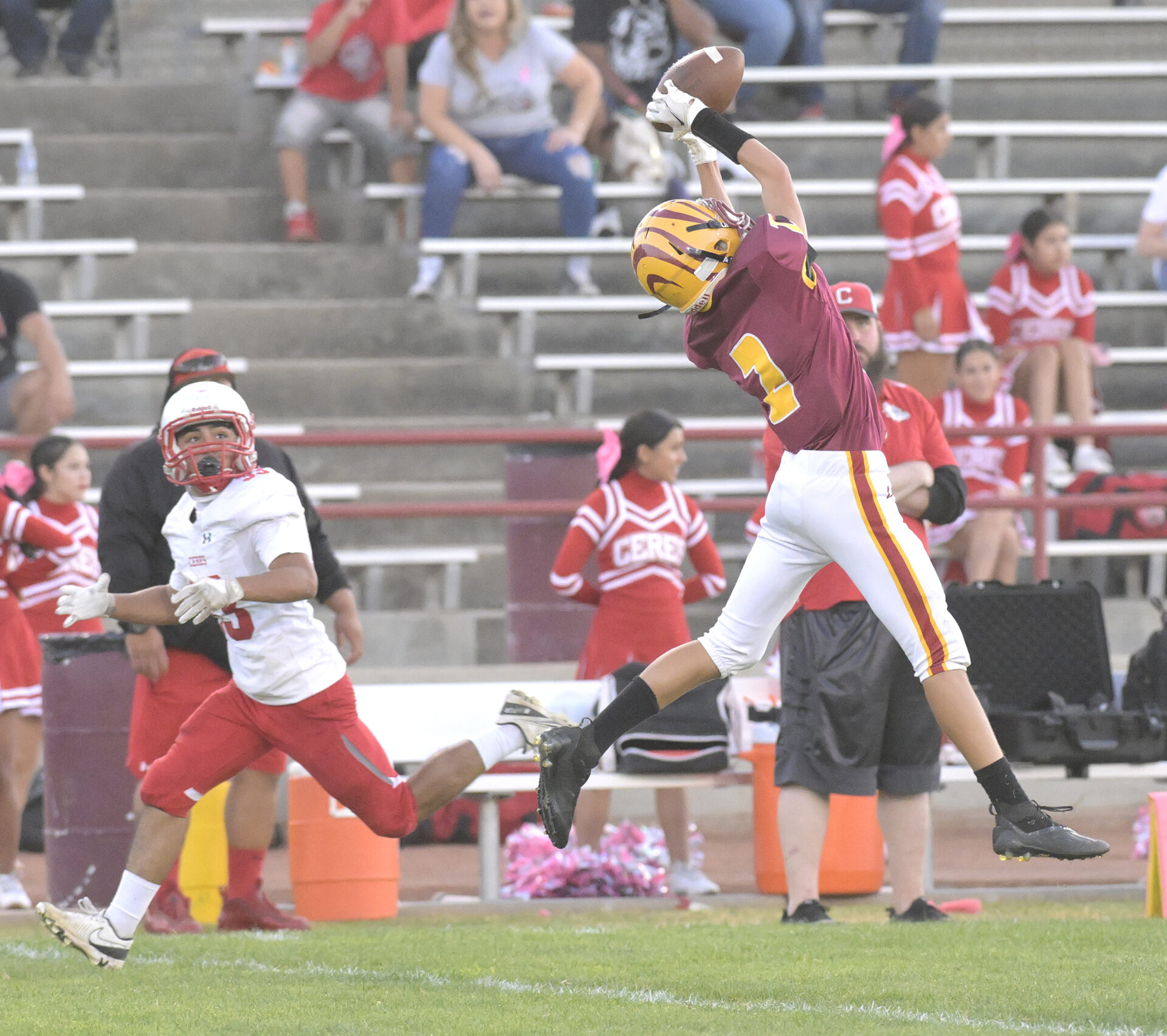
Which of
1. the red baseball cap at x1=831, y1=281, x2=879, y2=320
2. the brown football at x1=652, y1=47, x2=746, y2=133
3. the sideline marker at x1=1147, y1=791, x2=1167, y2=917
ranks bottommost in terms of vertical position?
the sideline marker at x1=1147, y1=791, x2=1167, y2=917

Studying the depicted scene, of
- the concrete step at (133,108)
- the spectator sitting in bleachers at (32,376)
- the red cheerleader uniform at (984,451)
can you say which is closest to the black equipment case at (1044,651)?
the red cheerleader uniform at (984,451)

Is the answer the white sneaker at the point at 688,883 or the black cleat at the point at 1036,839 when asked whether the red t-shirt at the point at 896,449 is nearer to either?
the black cleat at the point at 1036,839

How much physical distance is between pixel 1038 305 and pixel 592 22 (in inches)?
140

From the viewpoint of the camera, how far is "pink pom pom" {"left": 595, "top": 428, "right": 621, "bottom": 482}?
8.27 m

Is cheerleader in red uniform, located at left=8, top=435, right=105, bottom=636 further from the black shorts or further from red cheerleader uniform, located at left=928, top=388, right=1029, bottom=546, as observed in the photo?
red cheerleader uniform, located at left=928, top=388, right=1029, bottom=546

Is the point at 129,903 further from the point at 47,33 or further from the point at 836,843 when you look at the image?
the point at 47,33

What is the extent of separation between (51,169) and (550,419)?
13.3 feet

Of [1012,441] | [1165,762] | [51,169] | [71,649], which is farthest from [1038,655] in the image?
[51,169]

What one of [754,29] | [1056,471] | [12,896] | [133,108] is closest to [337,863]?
[12,896]

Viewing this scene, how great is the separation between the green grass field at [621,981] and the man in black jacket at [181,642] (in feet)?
1.18

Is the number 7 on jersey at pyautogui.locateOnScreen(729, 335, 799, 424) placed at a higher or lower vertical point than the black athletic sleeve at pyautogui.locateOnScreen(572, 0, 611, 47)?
lower

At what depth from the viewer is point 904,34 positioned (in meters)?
13.5

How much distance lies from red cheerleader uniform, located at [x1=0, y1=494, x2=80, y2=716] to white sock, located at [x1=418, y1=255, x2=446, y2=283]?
4.10m

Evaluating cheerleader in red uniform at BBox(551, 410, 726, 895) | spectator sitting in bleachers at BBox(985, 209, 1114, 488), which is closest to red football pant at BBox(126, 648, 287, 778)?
cheerleader in red uniform at BBox(551, 410, 726, 895)
